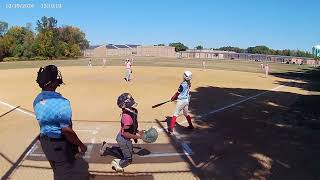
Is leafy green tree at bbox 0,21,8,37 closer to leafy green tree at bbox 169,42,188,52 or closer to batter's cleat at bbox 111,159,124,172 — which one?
leafy green tree at bbox 169,42,188,52

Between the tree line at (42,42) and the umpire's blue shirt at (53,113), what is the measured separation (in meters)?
82.5

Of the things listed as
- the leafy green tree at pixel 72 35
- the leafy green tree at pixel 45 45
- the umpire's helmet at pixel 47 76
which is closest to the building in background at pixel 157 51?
the leafy green tree at pixel 72 35

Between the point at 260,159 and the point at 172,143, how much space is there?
2.43 metres

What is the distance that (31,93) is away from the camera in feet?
68.6

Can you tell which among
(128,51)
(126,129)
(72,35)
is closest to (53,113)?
(126,129)

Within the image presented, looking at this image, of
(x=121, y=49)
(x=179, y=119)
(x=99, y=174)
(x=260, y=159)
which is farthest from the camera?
(x=121, y=49)

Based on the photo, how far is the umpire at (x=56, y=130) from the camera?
456 centimetres

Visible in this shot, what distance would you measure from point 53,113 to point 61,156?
54 cm

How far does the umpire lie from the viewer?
4562 mm

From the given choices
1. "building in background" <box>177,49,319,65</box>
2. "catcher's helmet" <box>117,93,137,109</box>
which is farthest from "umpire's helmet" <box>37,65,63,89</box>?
"building in background" <box>177,49,319,65</box>

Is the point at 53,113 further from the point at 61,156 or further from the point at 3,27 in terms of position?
the point at 3,27

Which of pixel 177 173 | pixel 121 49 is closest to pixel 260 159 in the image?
pixel 177 173

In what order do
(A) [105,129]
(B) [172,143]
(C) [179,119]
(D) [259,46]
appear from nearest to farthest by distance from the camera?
(B) [172,143] < (A) [105,129] < (C) [179,119] < (D) [259,46]

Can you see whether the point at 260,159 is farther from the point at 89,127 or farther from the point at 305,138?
the point at 89,127
